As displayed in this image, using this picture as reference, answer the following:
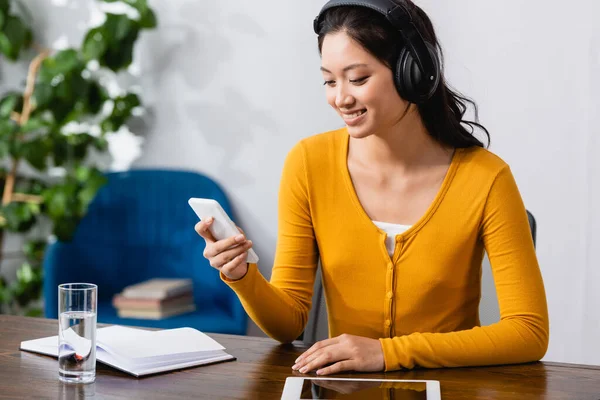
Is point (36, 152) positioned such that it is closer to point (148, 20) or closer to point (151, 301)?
point (148, 20)

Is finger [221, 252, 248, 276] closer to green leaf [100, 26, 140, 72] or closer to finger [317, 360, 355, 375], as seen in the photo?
finger [317, 360, 355, 375]

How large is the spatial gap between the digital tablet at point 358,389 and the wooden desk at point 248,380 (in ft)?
0.07

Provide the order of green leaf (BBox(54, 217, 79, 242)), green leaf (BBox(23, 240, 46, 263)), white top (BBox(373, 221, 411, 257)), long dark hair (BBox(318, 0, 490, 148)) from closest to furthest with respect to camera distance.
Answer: long dark hair (BBox(318, 0, 490, 148)), white top (BBox(373, 221, 411, 257)), green leaf (BBox(54, 217, 79, 242)), green leaf (BBox(23, 240, 46, 263))

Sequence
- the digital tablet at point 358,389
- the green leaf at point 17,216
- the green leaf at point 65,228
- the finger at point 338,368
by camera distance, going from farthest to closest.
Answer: the green leaf at point 17,216
the green leaf at point 65,228
the finger at point 338,368
the digital tablet at point 358,389

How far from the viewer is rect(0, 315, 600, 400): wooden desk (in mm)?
1207

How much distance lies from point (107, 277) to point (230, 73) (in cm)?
90

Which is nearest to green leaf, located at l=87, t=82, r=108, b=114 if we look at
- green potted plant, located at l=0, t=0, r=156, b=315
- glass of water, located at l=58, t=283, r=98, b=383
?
green potted plant, located at l=0, t=0, r=156, b=315

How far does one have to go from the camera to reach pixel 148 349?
4.46 feet

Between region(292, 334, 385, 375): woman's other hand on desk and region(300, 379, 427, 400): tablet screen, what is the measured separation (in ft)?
0.17

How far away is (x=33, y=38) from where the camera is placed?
3.37m

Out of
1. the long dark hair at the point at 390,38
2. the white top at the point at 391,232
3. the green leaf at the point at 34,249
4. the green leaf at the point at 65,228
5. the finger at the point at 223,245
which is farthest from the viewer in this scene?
the green leaf at the point at 34,249

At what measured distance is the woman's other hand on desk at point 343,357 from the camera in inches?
51.4

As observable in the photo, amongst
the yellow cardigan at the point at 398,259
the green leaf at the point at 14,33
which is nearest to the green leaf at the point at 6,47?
the green leaf at the point at 14,33

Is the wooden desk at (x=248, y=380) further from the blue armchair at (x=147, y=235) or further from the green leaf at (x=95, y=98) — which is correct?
the green leaf at (x=95, y=98)
